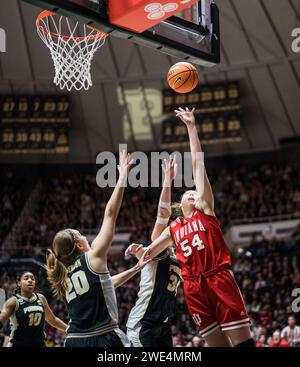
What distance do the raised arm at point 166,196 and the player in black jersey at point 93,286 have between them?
1.32 meters

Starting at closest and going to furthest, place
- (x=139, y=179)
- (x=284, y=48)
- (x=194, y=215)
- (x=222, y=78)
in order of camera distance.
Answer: (x=194, y=215), (x=284, y=48), (x=222, y=78), (x=139, y=179)

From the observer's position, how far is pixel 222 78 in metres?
22.1

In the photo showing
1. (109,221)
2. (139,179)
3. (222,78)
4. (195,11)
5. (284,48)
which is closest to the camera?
(109,221)

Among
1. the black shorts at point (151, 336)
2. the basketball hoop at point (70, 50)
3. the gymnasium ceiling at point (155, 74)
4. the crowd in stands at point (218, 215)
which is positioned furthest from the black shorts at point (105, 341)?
the gymnasium ceiling at point (155, 74)

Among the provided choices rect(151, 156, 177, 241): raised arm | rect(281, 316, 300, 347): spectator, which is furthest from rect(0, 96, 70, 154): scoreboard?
rect(151, 156, 177, 241): raised arm

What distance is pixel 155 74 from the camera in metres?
22.0

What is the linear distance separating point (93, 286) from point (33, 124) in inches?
700

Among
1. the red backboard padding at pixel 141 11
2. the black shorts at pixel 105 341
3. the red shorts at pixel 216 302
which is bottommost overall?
the black shorts at pixel 105 341

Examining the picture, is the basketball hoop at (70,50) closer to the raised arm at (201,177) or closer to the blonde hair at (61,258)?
the raised arm at (201,177)

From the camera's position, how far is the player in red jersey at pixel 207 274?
5.53 m

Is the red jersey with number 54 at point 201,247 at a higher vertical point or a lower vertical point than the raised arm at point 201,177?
lower

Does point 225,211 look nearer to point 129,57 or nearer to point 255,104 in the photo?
point 255,104
